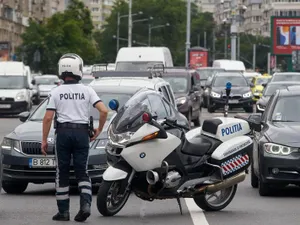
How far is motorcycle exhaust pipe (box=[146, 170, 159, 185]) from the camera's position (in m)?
12.2

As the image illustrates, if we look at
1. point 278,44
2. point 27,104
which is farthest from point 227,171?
point 278,44

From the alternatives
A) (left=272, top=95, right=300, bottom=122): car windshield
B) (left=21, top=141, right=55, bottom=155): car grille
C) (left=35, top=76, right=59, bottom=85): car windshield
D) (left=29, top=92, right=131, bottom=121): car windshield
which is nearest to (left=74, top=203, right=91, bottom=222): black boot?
(left=21, top=141, right=55, bottom=155): car grille

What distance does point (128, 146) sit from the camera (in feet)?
39.8

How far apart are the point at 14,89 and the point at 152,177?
32082 mm

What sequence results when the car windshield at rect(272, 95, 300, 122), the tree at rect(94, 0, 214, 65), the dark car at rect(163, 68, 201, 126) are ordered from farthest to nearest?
the tree at rect(94, 0, 214, 65), the dark car at rect(163, 68, 201, 126), the car windshield at rect(272, 95, 300, 122)

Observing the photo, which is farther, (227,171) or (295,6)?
(295,6)

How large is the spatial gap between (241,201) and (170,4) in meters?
145

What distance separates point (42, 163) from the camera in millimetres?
14859

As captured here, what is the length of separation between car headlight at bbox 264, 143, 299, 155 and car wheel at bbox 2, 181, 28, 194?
131 inches

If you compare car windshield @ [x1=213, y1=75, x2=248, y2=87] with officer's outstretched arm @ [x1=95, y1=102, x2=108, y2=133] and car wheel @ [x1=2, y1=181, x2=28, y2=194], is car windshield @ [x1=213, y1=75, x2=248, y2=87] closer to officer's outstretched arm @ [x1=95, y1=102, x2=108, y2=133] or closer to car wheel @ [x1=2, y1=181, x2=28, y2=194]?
car wheel @ [x1=2, y1=181, x2=28, y2=194]

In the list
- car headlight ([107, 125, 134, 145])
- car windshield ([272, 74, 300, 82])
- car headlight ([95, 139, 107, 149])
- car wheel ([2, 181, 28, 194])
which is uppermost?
car headlight ([107, 125, 134, 145])

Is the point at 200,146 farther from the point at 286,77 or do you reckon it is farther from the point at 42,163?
the point at 286,77

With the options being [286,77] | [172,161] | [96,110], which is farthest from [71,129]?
[286,77]

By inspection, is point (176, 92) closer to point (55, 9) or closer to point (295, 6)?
point (55, 9)
